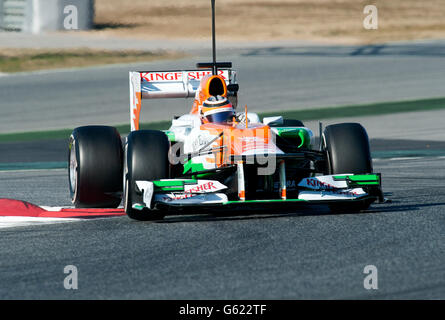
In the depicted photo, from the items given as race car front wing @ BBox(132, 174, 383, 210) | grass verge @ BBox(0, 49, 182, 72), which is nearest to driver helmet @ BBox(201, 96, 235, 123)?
race car front wing @ BBox(132, 174, 383, 210)

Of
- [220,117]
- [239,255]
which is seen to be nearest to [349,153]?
[220,117]

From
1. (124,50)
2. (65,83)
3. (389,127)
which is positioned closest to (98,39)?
(124,50)

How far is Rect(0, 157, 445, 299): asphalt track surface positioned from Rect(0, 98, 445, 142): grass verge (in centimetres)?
1148

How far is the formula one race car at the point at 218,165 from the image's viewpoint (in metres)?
9.11

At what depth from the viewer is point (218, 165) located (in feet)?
31.3

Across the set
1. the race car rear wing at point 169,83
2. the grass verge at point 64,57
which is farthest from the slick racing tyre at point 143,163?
the grass verge at point 64,57

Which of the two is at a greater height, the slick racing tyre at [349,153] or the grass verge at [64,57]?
the grass verge at [64,57]

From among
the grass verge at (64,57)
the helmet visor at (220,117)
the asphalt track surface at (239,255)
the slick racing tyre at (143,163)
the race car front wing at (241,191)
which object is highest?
the grass verge at (64,57)

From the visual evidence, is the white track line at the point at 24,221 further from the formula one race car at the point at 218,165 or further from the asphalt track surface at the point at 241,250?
the formula one race car at the point at 218,165

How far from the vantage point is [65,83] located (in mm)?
28797

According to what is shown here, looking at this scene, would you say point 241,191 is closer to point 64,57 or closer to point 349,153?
point 349,153

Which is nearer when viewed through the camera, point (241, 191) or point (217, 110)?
point (241, 191)

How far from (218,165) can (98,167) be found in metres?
1.30

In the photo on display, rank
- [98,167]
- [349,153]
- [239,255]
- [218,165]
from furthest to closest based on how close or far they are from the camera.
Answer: [98,167] → [349,153] → [218,165] → [239,255]
